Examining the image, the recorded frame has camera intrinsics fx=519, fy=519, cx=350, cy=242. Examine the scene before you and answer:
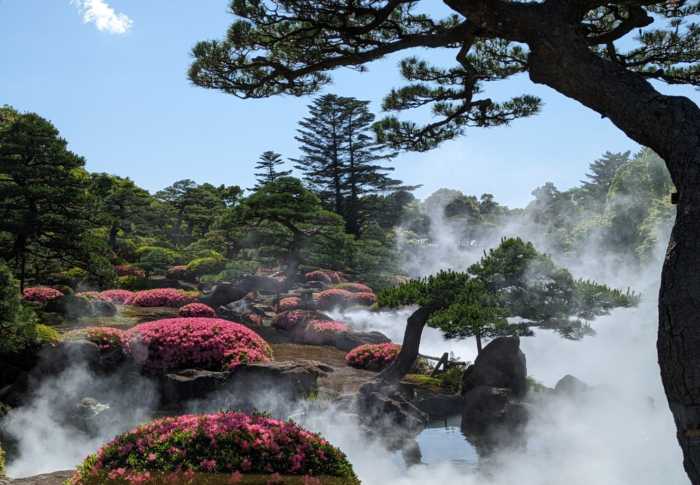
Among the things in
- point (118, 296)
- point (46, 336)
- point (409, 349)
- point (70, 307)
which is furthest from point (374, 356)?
point (118, 296)

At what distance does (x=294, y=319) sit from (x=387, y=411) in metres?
7.25

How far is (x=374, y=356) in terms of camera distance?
11000mm

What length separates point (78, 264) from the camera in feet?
35.7

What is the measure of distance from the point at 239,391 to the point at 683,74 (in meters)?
7.14

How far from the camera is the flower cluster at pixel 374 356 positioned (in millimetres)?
10914

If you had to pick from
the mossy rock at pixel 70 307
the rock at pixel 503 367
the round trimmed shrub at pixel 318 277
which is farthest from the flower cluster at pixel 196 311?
the round trimmed shrub at pixel 318 277

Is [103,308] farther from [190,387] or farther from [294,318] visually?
[190,387]

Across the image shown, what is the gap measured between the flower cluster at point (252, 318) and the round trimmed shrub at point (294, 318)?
64 centimetres

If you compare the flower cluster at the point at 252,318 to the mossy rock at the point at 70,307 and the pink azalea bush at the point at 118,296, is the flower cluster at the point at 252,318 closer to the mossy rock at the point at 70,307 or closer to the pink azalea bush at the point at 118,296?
the pink azalea bush at the point at 118,296

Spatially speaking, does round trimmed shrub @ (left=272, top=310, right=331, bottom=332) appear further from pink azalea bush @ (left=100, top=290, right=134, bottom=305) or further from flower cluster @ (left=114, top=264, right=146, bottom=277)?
flower cluster @ (left=114, top=264, right=146, bottom=277)

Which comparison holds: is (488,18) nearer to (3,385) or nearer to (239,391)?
(239,391)

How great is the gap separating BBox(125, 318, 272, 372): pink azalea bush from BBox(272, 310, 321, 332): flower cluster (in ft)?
15.7

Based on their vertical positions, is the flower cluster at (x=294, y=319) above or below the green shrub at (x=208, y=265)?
below

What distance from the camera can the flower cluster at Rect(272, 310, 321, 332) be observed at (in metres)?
14.4
